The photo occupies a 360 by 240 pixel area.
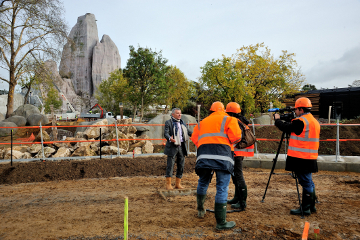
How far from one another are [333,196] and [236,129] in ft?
11.2

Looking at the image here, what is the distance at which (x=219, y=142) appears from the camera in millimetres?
3514

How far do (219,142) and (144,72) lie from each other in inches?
848

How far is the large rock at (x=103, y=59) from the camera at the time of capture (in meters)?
64.6

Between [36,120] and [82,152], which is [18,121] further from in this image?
[82,152]

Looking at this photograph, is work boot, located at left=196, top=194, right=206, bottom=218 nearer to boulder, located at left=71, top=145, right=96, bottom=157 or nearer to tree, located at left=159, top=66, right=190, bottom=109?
boulder, located at left=71, top=145, right=96, bottom=157

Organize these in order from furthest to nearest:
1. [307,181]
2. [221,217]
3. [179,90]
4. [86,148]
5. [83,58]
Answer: [83,58]
[179,90]
[86,148]
[307,181]
[221,217]

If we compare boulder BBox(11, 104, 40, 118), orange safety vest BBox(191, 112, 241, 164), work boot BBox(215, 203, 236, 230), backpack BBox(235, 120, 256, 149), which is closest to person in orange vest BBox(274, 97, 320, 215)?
backpack BBox(235, 120, 256, 149)

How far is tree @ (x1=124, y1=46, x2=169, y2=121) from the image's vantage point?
23.4 meters

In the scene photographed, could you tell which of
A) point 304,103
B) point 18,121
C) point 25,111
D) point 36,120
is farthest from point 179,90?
point 304,103

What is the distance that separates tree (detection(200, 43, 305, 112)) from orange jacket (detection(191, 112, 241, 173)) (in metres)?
17.9

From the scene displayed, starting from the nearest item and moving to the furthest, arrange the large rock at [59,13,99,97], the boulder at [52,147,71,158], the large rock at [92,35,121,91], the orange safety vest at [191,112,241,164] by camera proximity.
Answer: the orange safety vest at [191,112,241,164] → the boulder at [52,147,71,158] → the large rock at [59,13,99,97] → the large rock at [92,35,121,91]

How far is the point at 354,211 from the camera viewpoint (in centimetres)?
426

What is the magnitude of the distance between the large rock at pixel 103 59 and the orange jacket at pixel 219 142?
208 ft

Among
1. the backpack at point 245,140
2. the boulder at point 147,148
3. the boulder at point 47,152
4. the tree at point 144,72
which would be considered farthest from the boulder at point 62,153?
the tree at point 144,72
